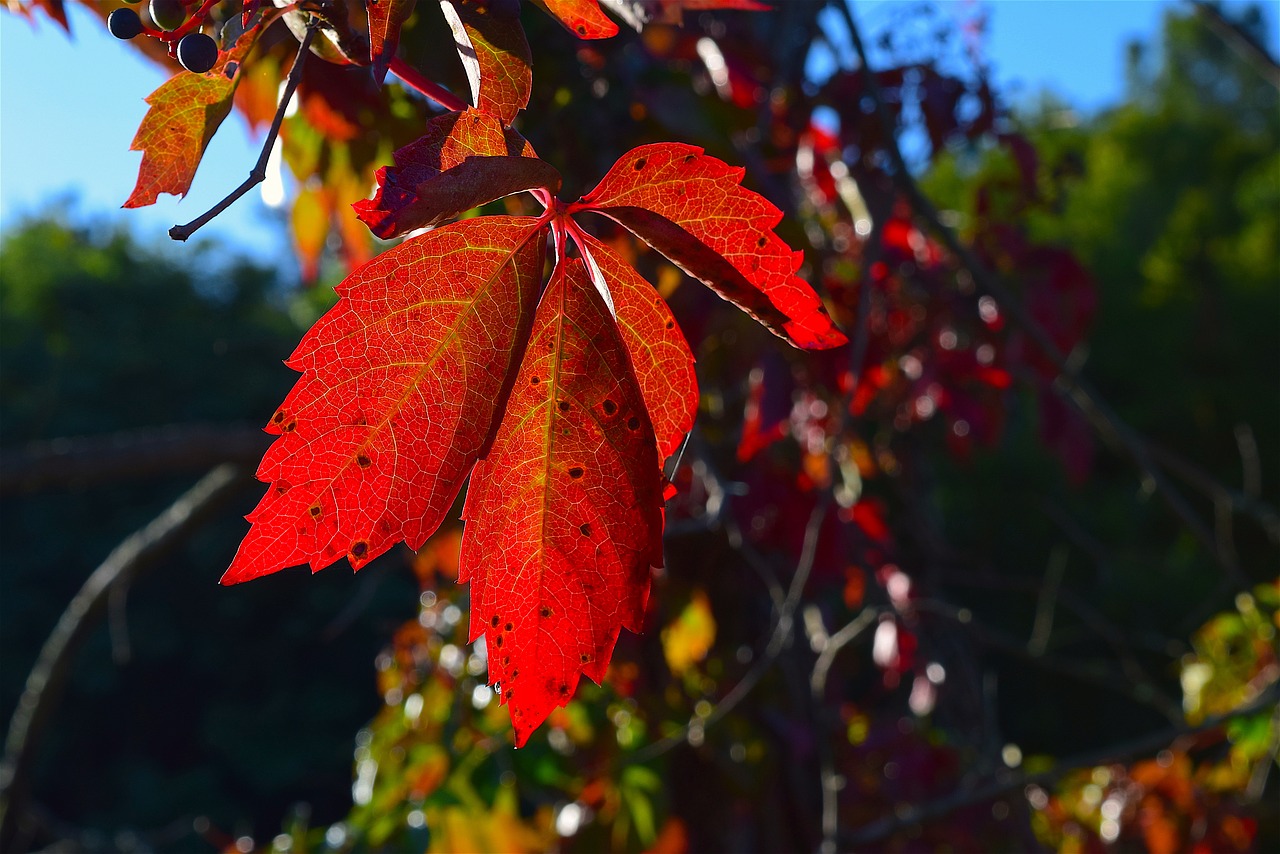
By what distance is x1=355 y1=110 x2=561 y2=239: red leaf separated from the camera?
34 centimetres

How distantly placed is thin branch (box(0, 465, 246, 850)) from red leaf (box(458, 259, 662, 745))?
1315mm

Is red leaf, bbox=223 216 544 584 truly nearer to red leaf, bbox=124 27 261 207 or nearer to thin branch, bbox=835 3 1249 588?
red leaf, bbox=124 27 261 207

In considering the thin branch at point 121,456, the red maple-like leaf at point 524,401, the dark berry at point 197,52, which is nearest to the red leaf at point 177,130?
the dark berry at point 197,52

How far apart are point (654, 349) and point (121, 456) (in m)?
1.32

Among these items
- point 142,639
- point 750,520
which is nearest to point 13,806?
point 750,520

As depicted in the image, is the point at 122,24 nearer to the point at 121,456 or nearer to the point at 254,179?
the point at 254,179

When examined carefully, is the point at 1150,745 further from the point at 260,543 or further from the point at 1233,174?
the point at 1233,174

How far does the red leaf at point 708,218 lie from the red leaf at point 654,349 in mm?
28

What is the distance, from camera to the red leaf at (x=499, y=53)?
0.41 m

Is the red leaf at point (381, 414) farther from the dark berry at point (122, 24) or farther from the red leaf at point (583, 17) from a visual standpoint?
the dark berry at point (122, 24)

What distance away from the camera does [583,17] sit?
16.1 inches

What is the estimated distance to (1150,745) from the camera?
1.07m

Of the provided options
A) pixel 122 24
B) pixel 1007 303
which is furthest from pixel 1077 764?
pixel 122 24

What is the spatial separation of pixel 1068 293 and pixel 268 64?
1461 mm
